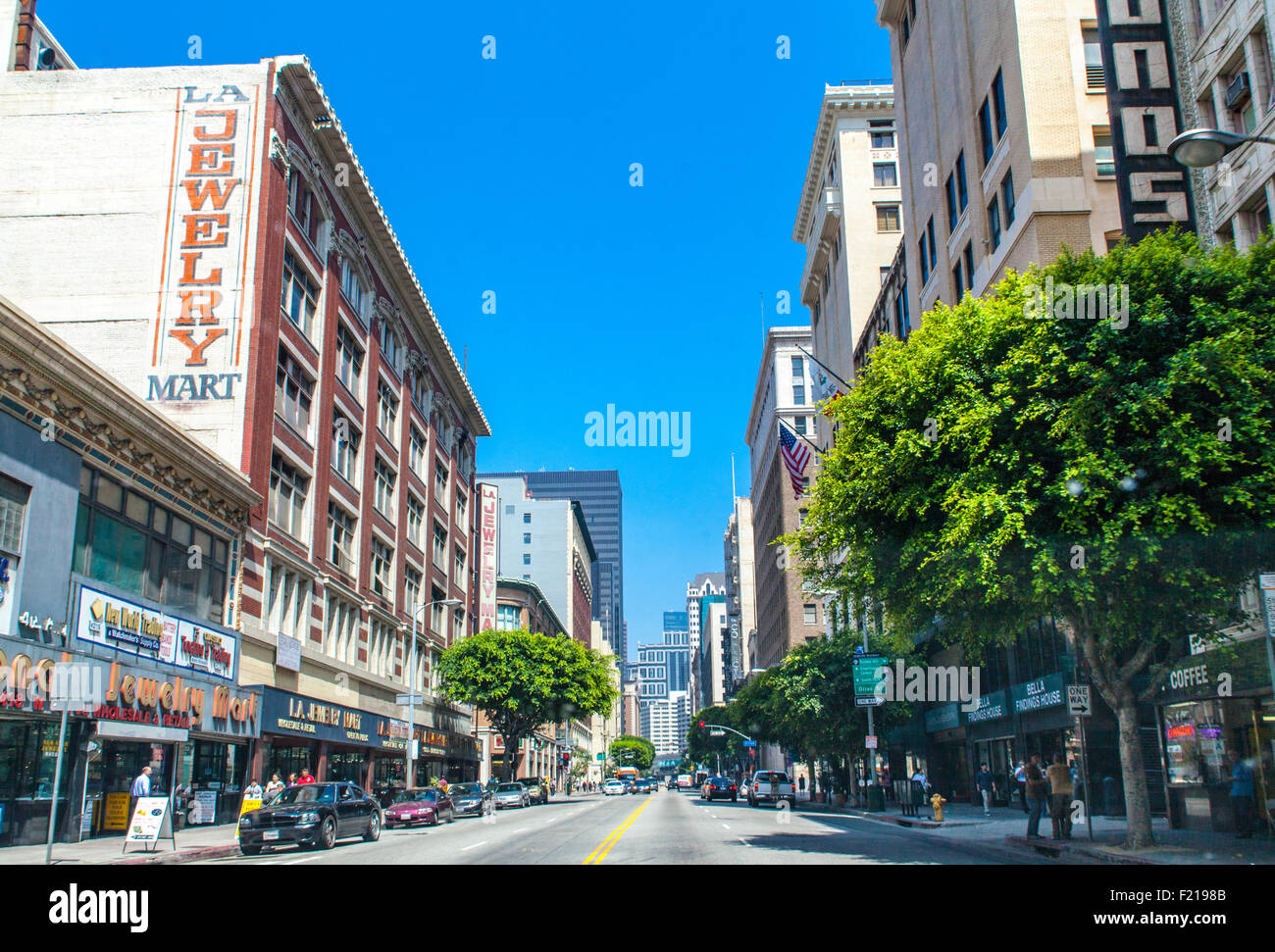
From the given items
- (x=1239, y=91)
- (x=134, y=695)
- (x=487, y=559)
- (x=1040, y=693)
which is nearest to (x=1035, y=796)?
(x=1040, y=693)

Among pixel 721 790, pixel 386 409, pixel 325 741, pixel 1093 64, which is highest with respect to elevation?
pixel 1093 64

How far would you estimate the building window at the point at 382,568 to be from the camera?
53.1 meters

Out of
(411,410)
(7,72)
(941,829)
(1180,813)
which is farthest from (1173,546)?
(411,410)

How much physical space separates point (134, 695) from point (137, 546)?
406 centimetres

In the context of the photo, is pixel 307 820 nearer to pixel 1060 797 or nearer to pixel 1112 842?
pixel 1060 797

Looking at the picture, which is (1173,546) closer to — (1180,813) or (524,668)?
(1180,813)

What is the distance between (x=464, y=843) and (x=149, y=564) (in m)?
12.4

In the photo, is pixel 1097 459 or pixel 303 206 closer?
pixel 1097 459

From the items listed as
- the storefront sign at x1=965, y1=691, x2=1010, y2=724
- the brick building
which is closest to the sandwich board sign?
the brick building

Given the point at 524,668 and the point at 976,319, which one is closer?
the point at 976,319

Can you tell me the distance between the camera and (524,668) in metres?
63.4

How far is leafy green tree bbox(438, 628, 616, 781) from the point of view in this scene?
6312cm

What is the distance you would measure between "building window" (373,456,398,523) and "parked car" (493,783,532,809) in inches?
628

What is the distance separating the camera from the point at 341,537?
4750 cm
